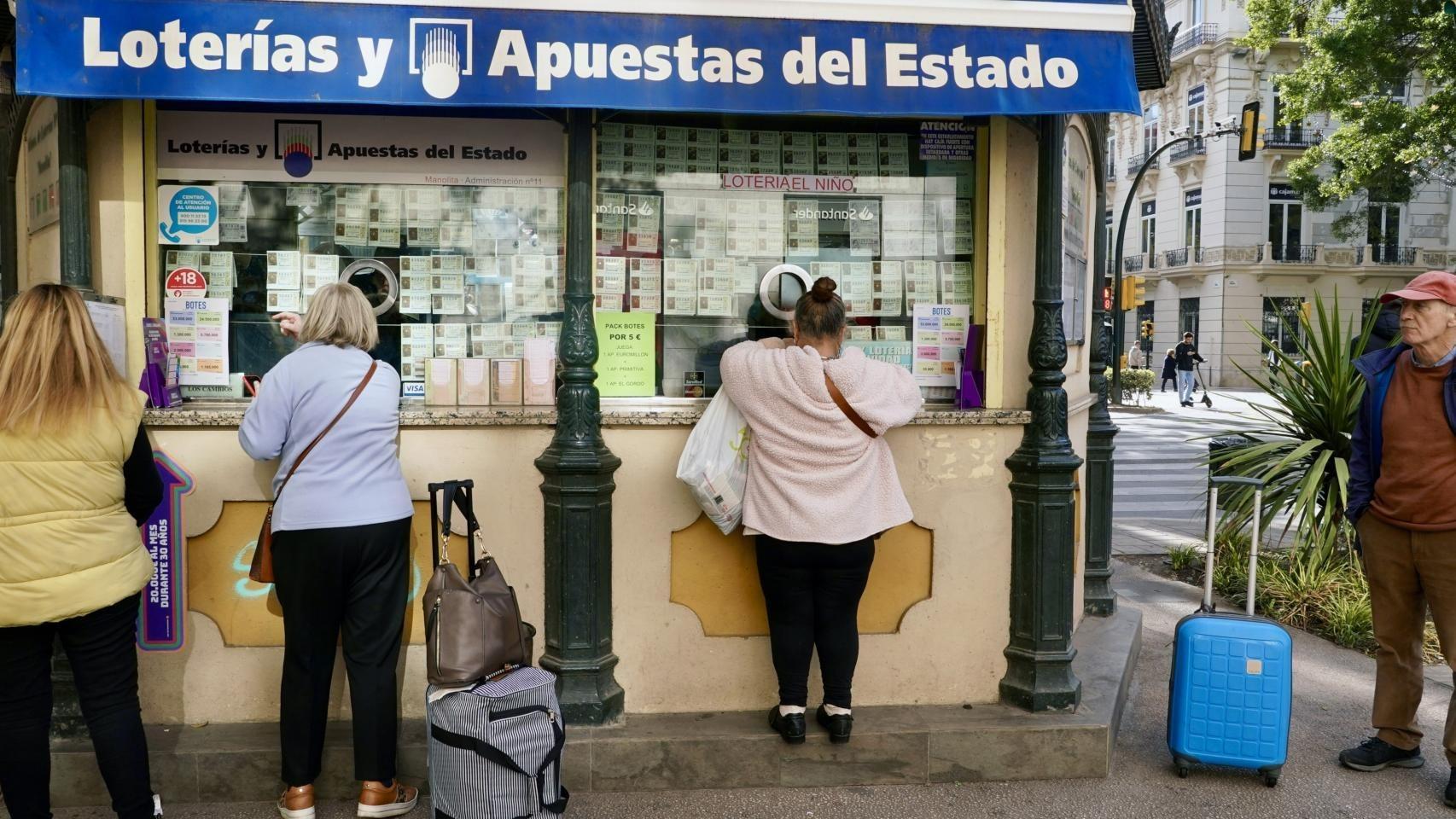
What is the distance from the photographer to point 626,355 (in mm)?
4766

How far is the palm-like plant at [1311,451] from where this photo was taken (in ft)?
22.2

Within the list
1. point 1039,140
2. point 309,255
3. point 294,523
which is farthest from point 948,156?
point 294,523

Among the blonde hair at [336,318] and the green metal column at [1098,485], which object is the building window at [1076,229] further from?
the blonde hair at [336,318]

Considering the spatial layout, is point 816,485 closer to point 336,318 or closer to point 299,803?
point 336,318

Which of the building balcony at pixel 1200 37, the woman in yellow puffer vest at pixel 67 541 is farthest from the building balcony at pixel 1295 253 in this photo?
the woman in yellow puffer vest at pixel 67 541

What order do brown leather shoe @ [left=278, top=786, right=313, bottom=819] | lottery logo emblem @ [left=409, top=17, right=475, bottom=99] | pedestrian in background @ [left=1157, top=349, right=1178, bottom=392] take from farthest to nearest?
pedestrian in background @ [left=1157, top=349, right=1178, bottom=392] → lottery logo emblem @ [left=409, top=17, right=475, bottom=99] → brown leather shoe @ [left=278, top=786, right=313, bottom=819]

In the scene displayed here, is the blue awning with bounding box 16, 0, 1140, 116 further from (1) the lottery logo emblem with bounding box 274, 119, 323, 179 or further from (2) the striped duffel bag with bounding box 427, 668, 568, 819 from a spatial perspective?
(2) the striped duffel bag with bounding box 427, 668, 568, 819

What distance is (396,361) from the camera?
474cm

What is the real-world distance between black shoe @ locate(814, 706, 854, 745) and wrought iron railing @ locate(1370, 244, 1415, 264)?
40845 millimetres

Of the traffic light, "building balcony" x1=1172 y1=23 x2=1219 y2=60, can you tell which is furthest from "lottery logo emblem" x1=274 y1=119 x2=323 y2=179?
"building balcony" x1=1172 y1=23 x2=1219 y2=60

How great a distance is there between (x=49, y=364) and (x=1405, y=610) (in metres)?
4.91

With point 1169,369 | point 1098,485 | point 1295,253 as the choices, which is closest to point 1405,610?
point 1098,485

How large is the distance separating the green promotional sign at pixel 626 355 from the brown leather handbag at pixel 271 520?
3.70 feet

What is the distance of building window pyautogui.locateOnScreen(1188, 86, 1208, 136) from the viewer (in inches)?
1554
